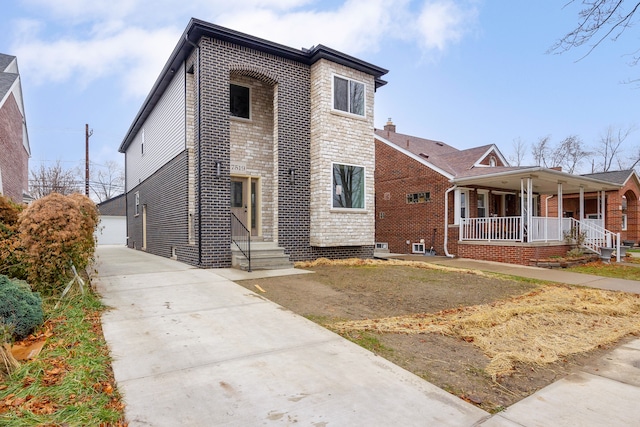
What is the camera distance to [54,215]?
538 centimetres

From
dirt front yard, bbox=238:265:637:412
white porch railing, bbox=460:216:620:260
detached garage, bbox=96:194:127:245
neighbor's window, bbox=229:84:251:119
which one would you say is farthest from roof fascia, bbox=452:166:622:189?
detached garage, bbox=96:194:127:245

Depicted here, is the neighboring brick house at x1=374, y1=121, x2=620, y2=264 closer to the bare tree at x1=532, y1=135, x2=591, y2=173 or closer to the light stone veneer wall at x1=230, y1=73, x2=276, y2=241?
the light stone veneer wall at x1=230, y1=73, x2=276, y2=241

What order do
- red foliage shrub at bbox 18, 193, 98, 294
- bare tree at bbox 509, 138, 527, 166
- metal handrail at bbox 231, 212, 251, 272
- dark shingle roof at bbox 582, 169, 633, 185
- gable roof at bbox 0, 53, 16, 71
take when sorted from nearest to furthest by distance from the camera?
red foliage shrub at bbox 18, 193, 98, 294 < metal handrail at bbox 231, 212, 251, 272 < gable roof at bbox 0, 53, 16, 71 < dark shingle roof at bbox 582, 169, 633, 185 < bare tree at bbox 509, 138, 527, 166

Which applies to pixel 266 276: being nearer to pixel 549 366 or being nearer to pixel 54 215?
pixel 54 215

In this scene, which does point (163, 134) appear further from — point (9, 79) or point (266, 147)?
point (9, 79)

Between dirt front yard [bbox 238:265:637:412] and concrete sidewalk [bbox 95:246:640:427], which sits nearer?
concrete sidewalk [bbox 95:246:640:427]

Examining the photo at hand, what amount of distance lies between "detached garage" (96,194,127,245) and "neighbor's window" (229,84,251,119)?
21.0 m

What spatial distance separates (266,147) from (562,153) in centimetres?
3895

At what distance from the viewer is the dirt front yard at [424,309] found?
3.09 m

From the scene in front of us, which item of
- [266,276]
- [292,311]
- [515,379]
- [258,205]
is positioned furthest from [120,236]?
[515,379]

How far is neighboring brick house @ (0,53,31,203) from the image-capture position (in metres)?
13.8

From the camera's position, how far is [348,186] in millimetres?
11109

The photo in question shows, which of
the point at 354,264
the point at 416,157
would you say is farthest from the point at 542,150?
the point at 354,264

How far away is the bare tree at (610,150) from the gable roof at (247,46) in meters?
38.3
